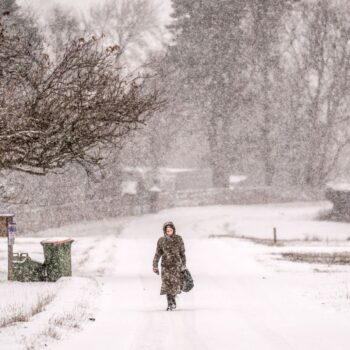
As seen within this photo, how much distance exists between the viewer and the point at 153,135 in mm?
58844

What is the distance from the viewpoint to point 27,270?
16.3 meters

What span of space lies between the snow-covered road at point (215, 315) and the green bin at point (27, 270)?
1.45m

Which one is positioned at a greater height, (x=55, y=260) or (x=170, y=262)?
(x=170, y=262)

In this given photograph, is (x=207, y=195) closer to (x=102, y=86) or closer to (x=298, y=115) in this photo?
(x=298, y=115)

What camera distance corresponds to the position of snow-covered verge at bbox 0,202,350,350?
888 cm

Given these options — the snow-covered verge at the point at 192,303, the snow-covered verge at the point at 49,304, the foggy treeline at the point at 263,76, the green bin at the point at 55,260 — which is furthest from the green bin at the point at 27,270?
the foggy treeline at the point at 263,76

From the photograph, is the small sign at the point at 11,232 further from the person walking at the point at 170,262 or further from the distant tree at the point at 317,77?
the distant tree at the point at 317,77

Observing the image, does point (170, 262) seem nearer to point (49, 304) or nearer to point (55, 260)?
point (49, 304)

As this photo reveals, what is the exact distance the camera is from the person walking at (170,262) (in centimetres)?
1213

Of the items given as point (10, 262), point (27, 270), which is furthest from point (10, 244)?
point (27, 270)


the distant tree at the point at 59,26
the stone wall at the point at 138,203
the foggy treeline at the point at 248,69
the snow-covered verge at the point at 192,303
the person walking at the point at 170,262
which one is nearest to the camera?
the snow-covered verge at the point at 192,303

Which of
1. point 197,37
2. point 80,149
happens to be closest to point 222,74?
point 197,37

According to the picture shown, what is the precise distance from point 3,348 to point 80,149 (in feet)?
27.3

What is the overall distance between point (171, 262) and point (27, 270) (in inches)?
205
